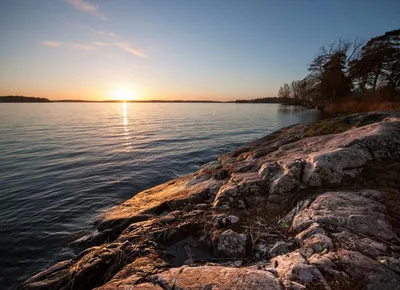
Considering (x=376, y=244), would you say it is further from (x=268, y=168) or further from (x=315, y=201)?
(x=268, y=168)

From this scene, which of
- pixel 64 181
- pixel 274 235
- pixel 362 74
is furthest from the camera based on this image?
pixel 362 74

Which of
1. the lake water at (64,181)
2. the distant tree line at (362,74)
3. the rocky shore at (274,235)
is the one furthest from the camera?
the distant tree line at (362,74)

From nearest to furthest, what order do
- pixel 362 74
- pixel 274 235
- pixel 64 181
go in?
1. pixel 274 235
2. pixel 64 181
3. pixel 362 74

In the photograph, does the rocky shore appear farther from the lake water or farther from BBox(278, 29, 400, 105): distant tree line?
BBox(278, 29, 400, 105): distant tree line

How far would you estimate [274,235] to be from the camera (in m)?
3.39

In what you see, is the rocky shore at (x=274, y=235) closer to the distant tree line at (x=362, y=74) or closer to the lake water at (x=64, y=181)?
the lake water at (x=64, y=181)

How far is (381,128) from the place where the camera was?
559cm

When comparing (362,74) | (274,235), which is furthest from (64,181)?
(362,74)

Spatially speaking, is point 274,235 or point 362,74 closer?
point 274,235

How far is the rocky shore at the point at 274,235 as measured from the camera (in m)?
2.36

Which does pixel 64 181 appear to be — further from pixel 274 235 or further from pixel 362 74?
pixel 362 74

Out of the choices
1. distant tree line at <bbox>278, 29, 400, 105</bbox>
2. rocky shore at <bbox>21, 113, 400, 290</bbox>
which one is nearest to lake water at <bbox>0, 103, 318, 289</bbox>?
rocky shore at <bbox>21, 113, 400, 290</bbox>

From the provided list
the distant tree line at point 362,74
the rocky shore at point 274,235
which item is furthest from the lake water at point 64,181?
the distant tree line at point 362,74

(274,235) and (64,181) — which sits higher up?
(274,235)
